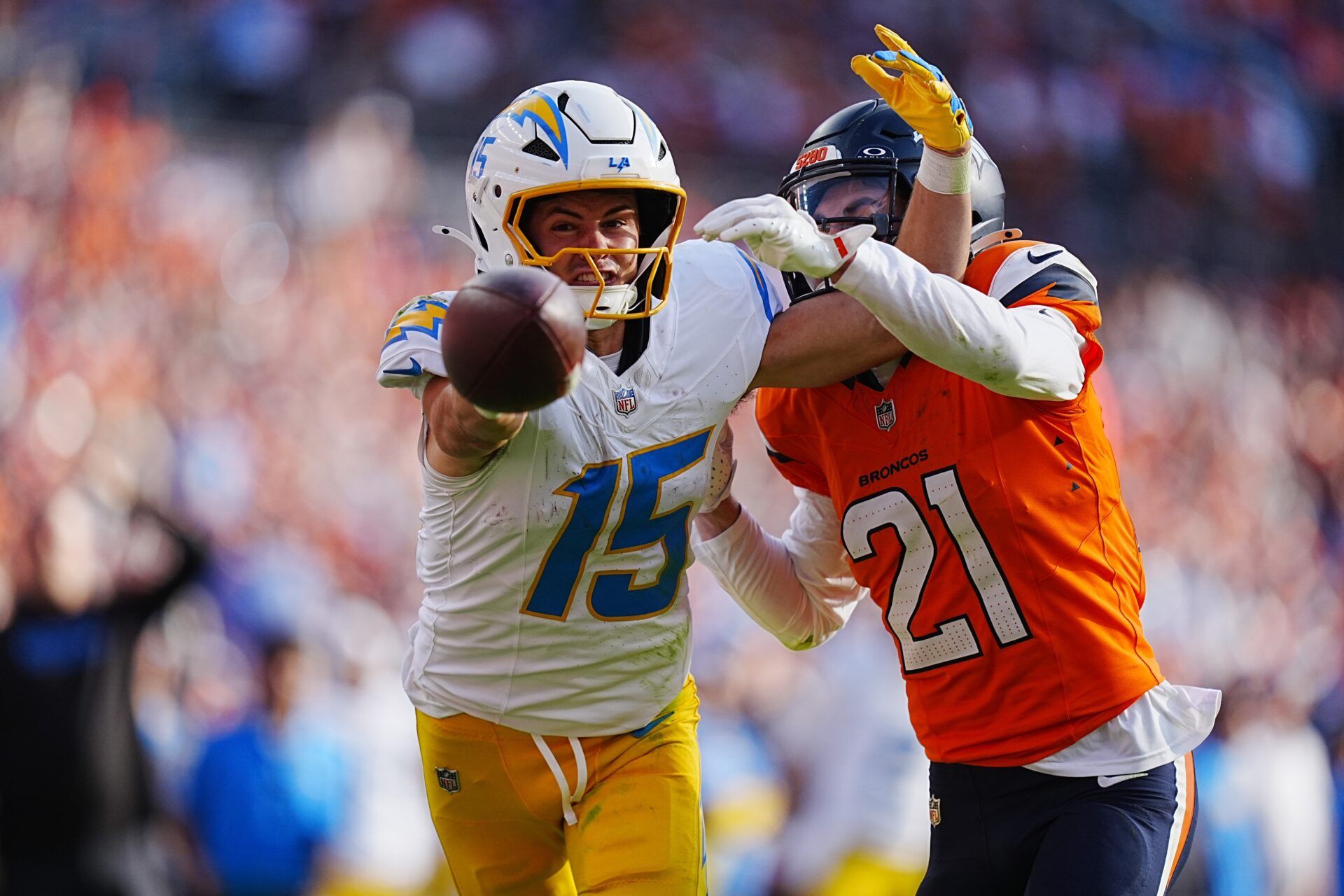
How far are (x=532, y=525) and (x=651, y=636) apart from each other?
1.15 ft

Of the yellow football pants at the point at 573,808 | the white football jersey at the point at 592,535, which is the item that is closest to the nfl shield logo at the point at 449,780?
the yellow football pants at the point at 573,808

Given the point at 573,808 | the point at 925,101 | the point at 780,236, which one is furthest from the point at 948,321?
the point at 573,808

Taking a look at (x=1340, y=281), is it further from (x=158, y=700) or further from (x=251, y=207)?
(x=158, y=700)

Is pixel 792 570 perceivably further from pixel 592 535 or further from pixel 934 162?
pixel 934 162

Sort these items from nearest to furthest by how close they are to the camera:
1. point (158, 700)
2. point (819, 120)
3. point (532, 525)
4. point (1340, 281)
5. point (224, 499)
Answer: point (532, 525)
point (158, 700)
point (224, 499)
point (819, 120)
point (1340, 281)

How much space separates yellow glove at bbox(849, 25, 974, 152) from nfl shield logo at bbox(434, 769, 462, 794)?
150cm

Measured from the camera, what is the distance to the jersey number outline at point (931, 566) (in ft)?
8.60

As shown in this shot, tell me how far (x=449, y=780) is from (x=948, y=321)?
1.30 metres

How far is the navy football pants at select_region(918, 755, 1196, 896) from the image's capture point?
2.45 metres

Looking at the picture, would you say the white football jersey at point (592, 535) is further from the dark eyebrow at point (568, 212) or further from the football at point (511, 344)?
the football at point (511, 344)

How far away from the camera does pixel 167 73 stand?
6.32 metres

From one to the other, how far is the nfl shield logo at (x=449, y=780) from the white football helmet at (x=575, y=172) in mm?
916

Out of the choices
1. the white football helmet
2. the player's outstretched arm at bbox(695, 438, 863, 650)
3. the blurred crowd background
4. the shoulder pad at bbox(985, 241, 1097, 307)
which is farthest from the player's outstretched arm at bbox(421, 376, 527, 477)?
the blurred crowd background

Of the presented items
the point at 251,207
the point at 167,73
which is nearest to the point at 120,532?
the point at 251,207
